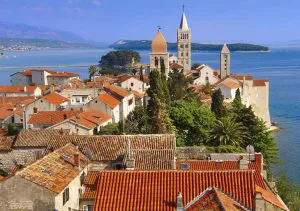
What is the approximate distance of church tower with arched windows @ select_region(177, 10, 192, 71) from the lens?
104438 millimetres

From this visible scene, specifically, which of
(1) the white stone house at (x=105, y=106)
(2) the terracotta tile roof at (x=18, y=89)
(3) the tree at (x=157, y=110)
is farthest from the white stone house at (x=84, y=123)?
(2) the terracotta tile roof at (x=18, y=89)

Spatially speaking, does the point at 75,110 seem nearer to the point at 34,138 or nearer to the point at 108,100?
the point at 108,100

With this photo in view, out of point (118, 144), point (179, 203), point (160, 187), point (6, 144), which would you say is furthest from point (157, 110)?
point (179, 203)

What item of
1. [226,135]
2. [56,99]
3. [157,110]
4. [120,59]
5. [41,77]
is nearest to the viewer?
[226,135]

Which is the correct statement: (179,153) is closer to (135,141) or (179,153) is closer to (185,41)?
(135,141)

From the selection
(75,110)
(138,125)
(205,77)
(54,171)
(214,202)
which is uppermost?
(205,77)

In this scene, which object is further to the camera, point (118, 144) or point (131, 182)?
point (118, 144)

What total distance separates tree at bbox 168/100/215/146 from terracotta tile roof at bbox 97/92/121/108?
20.0ft

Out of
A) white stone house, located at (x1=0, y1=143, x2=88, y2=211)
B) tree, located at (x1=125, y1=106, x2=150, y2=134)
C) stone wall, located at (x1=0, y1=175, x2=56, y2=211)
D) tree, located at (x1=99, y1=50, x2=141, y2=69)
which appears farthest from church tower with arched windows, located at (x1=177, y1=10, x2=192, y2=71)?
stone wall, located at (x1=0, y1=175, x2=56, y2=211)

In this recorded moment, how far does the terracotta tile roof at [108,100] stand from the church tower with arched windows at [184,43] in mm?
57468

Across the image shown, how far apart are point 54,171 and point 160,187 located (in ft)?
17.4

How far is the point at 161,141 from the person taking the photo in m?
23.3

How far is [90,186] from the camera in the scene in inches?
762

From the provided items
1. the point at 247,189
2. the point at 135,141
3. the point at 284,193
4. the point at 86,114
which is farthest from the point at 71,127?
the point at 247,189
